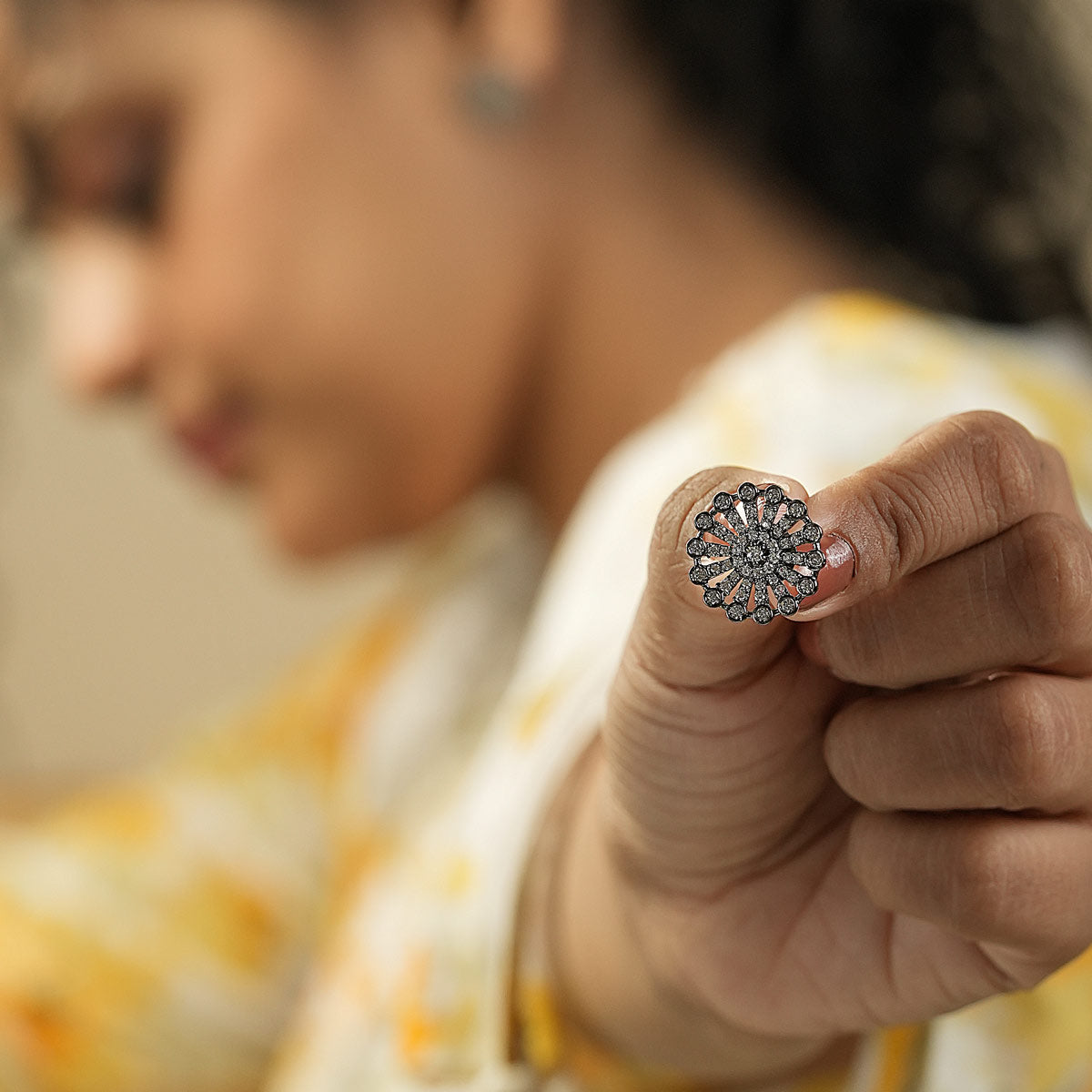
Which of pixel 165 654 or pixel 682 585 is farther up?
pixel 165 654

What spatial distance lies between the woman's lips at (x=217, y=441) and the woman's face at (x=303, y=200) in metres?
0.02

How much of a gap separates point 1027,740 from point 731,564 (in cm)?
6

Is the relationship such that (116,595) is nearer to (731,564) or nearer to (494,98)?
(494,98)

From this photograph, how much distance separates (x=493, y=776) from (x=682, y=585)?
21cm

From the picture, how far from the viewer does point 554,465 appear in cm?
64

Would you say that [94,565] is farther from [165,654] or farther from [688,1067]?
[688,1067]

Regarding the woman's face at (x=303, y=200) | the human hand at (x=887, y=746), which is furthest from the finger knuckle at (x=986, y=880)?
the woman's face at (x=303, y=200)

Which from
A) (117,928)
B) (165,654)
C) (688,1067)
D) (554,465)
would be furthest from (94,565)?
(688,1067)

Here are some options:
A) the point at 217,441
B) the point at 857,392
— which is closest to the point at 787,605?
the point at 857,392

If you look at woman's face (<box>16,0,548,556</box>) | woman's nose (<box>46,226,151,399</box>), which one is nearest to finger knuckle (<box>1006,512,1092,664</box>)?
woman's face (<box>16,0,548,556</box>)

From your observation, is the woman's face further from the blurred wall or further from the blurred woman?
the blurred wall

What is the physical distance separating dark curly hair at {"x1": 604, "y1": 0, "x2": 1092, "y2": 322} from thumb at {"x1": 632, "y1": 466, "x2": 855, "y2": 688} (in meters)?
0.45

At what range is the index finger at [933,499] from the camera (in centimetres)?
18

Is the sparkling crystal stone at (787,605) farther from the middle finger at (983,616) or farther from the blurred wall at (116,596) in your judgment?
the blurred wall at (116,596)
